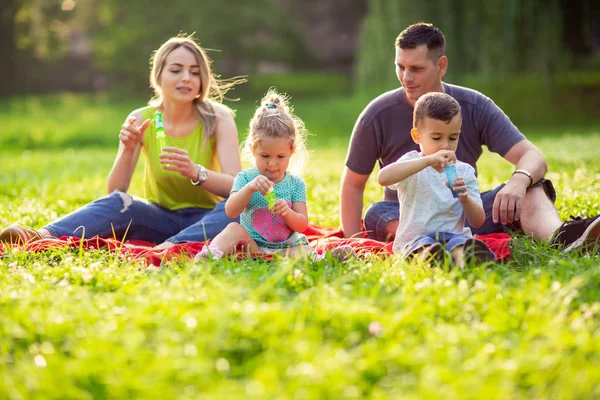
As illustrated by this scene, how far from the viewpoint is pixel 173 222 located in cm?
446

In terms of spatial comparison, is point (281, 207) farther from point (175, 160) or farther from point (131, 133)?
point (131, 133)

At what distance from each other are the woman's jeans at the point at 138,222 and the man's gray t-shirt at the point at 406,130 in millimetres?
924

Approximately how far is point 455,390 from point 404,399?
16 centimetres

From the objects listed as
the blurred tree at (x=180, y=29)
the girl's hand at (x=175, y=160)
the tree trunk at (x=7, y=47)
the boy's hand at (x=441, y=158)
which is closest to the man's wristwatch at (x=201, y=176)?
the girl's hand at (x=175, y=160)

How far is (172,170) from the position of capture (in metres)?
4.18

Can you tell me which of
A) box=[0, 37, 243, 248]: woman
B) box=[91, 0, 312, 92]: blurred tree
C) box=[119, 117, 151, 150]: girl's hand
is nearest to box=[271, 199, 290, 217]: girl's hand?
box=[0, 37, 243, 248]: woman

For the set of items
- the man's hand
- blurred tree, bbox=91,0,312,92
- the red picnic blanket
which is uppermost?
blurred tree, bbox=91,0,312,92

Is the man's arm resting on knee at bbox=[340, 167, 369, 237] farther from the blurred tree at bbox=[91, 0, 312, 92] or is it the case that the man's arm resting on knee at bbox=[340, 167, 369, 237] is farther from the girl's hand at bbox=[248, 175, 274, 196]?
the blurred tree at bbox=[91, 0, 312, 92]

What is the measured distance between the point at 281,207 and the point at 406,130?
1.08 m

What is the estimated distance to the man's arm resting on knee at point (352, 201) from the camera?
430 centimetres

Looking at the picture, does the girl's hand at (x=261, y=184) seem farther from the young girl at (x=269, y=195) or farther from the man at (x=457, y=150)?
the man at (x=457, y=150)

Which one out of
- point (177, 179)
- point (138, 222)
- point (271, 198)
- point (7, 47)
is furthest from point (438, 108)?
point (7, 47)

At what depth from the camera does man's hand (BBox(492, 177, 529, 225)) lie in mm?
3744

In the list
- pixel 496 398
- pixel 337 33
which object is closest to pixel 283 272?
pixel 496 398
